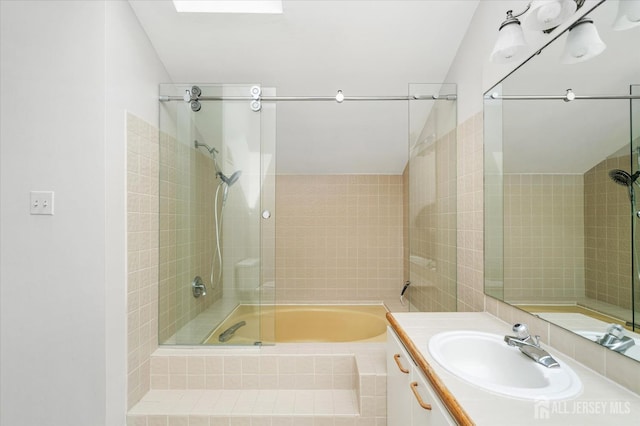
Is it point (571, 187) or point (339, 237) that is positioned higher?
point (571, 187)

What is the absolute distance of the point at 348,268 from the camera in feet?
11.3

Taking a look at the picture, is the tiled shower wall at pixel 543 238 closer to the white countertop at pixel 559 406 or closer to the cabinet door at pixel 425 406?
the white countertop at pixel 559 406

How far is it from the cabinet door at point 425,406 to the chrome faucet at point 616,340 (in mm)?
554

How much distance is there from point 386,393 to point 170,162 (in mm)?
1928

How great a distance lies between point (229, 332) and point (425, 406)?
147 cm

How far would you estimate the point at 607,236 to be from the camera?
1.04 m

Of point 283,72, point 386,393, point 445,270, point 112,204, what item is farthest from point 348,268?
point 112,204

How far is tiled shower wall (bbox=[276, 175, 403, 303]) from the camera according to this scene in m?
3.44

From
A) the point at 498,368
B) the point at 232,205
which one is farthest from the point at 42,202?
the point at 498,368

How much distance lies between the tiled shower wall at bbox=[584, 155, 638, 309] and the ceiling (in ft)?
4.58

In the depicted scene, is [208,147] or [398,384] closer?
[398,384]

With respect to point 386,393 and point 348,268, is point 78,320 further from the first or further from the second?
point 348,268

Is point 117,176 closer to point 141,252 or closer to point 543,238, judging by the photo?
point 141,252

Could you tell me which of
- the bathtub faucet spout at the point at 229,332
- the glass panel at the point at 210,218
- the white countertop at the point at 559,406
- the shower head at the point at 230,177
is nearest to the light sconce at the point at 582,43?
the white countertop at the point at 559,406
